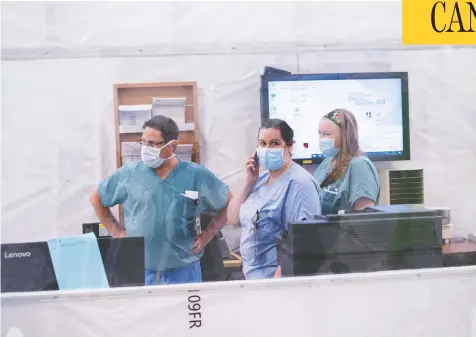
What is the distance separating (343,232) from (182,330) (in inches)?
27.6

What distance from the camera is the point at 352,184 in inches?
72.3

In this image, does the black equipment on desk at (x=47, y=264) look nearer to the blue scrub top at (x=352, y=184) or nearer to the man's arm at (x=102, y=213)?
the man's arm at (x=102, y=213)

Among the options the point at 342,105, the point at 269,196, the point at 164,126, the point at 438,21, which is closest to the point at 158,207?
the point at 164,126

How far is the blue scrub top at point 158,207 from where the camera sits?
1.72 metres

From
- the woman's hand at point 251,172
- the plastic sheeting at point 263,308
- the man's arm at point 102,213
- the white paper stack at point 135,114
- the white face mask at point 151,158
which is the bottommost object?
the plastic sheeting at point 263,308

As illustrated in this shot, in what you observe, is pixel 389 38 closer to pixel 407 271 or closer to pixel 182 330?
pixel 407 271

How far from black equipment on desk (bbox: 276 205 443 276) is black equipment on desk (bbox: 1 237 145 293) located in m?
0.55

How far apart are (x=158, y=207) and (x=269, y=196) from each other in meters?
0.43

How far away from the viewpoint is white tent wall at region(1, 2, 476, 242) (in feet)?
5.60

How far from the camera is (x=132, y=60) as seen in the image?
1743 mm

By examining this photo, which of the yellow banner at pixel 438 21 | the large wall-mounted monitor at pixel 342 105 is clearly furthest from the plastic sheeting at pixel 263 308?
the yellow banner at pixel 438 21

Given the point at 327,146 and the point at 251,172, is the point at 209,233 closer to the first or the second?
the point at 251,172

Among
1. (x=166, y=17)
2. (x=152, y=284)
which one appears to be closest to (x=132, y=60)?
(x=166, y=17)

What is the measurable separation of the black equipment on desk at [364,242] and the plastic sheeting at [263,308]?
0.14 feet
